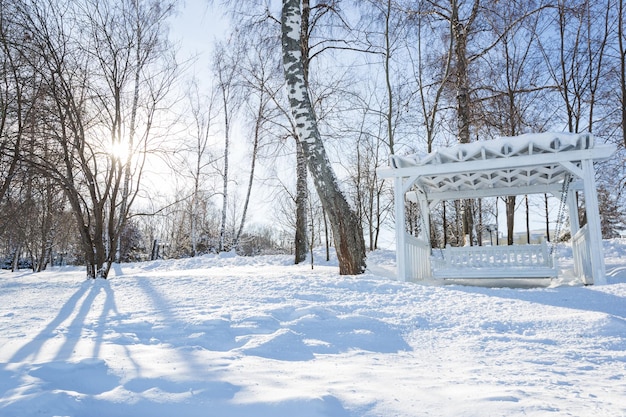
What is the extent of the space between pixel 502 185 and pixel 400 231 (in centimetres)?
334

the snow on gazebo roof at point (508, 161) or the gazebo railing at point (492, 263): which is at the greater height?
the snow on gazebo roof at point (508, 161)

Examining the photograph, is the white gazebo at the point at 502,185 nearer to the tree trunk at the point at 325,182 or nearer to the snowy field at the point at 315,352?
the tree trunk at the point at 325,182

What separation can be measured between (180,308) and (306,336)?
1641 millimetres

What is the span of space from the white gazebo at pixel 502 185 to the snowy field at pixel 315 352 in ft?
5.35

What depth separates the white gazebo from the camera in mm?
6223

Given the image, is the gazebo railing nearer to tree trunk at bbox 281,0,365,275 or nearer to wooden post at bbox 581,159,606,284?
wooden post at bbox 581,159,606,284

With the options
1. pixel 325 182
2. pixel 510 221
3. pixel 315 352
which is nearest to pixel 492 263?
pixel 325 182

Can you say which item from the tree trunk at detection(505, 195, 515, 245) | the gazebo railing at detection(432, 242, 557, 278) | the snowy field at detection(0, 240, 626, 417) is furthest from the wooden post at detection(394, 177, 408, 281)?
the tree trunk at detection(505, 195, 515, 245)

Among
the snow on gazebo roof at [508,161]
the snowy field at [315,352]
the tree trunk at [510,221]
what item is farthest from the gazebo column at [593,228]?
the tree trunk at [510,221]

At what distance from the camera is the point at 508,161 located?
654 centimetres

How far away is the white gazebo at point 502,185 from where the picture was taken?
20.4 ft

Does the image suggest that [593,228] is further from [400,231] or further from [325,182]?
[325,182]

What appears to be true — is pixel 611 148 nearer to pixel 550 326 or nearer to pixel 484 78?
pixel 550 326

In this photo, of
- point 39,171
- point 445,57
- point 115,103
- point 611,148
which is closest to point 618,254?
point 611,148
